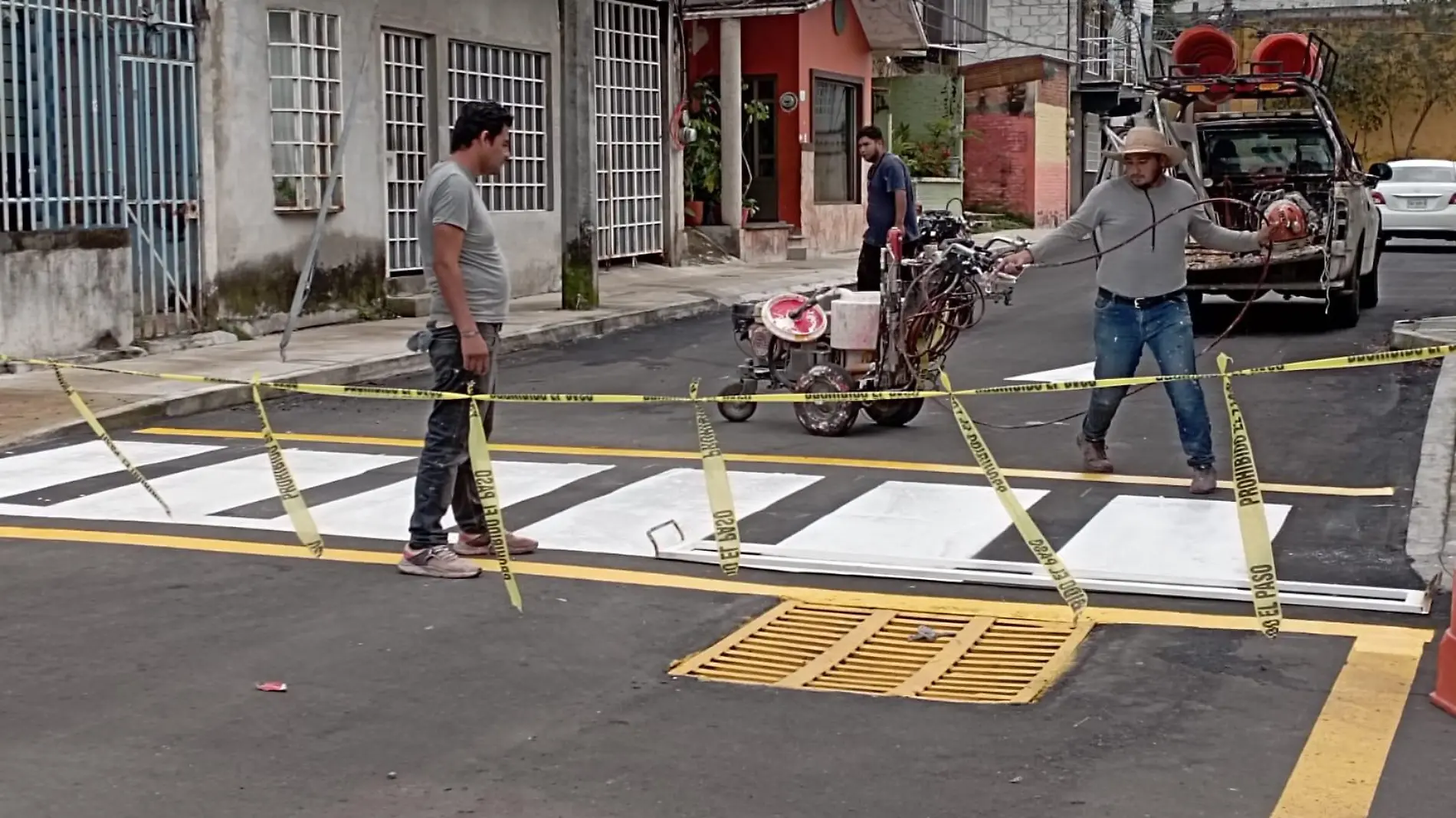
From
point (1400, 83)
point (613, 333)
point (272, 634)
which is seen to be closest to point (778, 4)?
point (613, 333)

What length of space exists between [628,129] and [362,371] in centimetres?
1091

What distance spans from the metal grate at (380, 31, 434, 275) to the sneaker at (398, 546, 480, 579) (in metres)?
12.0

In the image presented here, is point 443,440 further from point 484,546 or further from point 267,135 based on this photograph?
point 267,135

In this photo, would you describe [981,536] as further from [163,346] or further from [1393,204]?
[1393,204]

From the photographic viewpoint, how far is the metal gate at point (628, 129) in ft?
80.2

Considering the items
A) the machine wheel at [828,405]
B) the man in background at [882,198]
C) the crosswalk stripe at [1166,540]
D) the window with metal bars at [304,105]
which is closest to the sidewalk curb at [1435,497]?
the crosswalk stripe at [1166,540]

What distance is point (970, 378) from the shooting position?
1421 centimetres

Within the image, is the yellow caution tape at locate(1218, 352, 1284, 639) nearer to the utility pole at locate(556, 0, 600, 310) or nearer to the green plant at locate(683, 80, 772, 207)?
the utility pole at locate(556, 0, 600, 310)

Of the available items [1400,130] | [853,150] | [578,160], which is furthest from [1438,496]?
[1400,130]

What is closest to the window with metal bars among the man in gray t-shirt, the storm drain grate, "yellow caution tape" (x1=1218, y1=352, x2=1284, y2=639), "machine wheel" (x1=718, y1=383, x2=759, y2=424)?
"machine wheel" (x1=718, y1=383, x2=759, y2=424)

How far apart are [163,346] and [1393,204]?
1986cm

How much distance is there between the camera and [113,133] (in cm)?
1534

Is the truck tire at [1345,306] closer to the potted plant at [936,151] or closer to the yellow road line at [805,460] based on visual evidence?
the yellow road line at [805,460]

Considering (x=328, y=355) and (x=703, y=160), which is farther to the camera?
(x=703, y=160)
